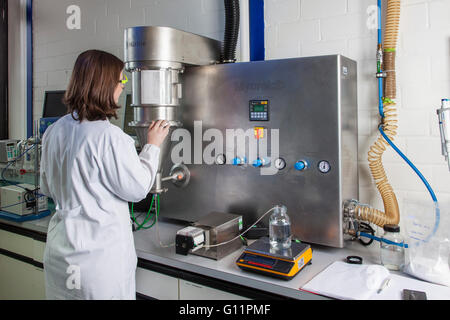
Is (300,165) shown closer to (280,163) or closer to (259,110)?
(280,163)

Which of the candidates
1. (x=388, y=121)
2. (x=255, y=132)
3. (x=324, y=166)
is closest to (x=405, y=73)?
(x=388, y=121)

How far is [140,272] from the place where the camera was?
1603mm

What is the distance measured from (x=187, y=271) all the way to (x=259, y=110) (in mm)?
733

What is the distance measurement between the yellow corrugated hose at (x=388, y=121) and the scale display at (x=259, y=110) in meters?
0.50

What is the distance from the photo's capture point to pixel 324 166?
1.51 m

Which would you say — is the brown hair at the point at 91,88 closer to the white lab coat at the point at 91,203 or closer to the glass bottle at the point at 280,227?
the white lab coat at the point at 91,203

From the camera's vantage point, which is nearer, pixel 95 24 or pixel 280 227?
pixel 280 227

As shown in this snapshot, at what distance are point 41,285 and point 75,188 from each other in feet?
3.49

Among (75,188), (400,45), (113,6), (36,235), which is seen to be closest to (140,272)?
(75,188)

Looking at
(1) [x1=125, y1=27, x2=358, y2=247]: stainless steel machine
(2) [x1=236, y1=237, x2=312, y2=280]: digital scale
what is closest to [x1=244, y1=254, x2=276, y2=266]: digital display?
(2) [x1=236, y1=237, x2=312, y2=280]: digital scale

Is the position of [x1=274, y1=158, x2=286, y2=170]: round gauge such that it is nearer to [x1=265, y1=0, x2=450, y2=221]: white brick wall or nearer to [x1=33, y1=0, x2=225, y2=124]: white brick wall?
[x1=265, y1=0, x2=450, y2=221]: white brick wall

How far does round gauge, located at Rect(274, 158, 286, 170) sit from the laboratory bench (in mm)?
374

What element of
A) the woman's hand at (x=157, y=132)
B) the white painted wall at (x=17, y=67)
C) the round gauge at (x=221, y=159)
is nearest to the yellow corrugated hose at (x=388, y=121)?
the round gauge at (x=221, y=159)

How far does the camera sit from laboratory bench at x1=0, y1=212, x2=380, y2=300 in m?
1.29
